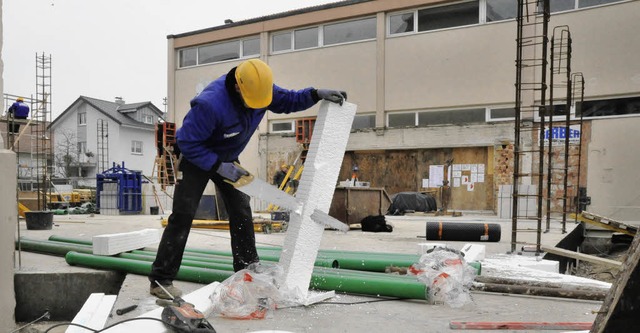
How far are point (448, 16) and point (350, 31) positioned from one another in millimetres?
3762

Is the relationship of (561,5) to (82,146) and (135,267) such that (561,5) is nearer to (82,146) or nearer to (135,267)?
(135,267)

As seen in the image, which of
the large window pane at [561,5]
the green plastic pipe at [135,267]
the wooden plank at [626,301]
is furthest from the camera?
the large window pane at [561,5]

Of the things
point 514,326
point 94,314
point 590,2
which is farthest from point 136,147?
point 514,326

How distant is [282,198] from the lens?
3.17 meters

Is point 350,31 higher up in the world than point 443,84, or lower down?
higher up

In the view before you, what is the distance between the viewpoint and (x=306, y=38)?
18.8 metres

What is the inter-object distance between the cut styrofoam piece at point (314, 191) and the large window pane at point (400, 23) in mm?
14629

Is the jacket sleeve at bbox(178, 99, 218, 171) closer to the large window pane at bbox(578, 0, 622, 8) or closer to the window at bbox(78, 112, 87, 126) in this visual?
the large window pane at bbox(578, 0, 622, 8)

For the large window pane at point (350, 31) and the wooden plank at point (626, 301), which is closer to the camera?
the wooden plank at point (626, 301)

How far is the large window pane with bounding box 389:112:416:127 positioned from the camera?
1678 cm

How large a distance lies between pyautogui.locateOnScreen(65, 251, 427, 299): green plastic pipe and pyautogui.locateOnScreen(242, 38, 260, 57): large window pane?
1690 cm

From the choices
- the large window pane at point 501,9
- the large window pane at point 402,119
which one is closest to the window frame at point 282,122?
the large window pane at point 402,119

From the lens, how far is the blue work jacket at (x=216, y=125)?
305 cm

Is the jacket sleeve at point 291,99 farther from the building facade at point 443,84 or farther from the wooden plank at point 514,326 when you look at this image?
the building facade at point 443,84
